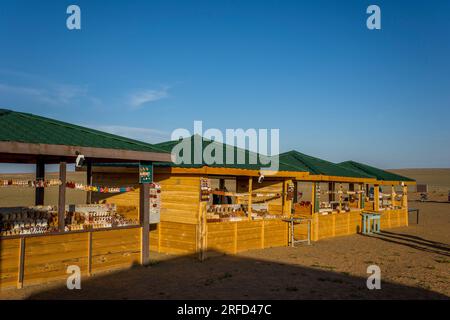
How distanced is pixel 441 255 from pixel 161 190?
896cm

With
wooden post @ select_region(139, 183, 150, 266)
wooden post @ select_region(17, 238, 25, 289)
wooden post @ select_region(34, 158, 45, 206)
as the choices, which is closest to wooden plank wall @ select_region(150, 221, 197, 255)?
wooden post @ select_region(139, 183, 150, 266)

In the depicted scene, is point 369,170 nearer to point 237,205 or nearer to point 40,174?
A: point 237,205

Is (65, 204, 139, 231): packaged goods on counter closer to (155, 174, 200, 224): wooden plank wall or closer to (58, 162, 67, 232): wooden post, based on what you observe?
(58, 162, 67, 232): wooden post

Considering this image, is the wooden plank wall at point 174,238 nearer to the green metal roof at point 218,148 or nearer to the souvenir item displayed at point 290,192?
the green metal roof at point 218,148

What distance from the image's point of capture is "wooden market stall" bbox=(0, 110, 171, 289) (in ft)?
27.1

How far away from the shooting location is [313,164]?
56.2ft

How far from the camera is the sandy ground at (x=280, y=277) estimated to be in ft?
26.3

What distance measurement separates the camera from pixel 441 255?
13320 mm

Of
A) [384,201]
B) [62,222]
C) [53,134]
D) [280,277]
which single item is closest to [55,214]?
[62,222]

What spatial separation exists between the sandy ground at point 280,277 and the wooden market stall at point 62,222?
40cm

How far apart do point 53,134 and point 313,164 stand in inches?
428
